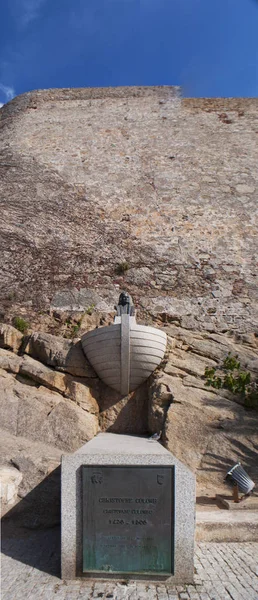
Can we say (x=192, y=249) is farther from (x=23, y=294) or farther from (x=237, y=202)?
(x=23, y=294)

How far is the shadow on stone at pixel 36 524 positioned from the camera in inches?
152

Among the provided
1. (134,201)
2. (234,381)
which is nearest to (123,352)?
(234,381)

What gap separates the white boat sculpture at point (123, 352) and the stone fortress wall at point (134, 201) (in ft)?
7.61

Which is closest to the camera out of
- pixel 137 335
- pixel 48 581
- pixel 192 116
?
pixel 48 581

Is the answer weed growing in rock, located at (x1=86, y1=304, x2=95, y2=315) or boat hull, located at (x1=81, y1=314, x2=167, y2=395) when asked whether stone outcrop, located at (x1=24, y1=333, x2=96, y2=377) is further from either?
weed growing in rock, located at (x1=86, y1=304, x2=95, y2=315)

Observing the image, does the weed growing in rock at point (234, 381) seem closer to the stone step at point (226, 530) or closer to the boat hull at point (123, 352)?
the boat hull at point (123, 352)

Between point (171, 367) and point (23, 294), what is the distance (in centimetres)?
394

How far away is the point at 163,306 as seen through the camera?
960 centimetres

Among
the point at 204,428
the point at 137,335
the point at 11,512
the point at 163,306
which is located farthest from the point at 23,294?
the point at 11,512

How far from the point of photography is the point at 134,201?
1118 centimetres

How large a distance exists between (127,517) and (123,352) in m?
3.30

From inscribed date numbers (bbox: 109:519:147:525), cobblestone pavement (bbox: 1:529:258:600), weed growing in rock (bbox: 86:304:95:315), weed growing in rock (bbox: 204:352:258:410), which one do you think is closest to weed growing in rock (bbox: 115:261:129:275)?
weed growing in rock (bbox: 86:304:95:315)

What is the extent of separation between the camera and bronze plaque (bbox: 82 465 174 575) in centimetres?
330

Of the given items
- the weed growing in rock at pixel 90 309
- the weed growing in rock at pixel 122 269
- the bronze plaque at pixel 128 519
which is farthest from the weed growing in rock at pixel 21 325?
the bronze plaque at pixel 128 519
